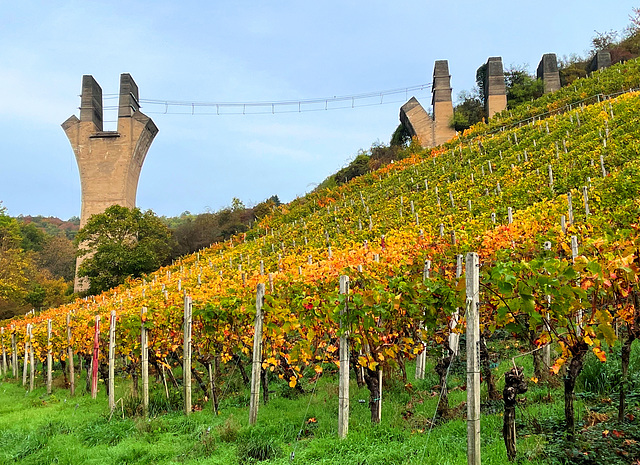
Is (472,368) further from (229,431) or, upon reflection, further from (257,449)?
(229,431)

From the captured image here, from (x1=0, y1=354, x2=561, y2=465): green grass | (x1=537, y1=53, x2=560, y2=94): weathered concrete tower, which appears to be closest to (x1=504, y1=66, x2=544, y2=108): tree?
(x1=537, y1=53, x2=560, y2=94): weathered concrete tower

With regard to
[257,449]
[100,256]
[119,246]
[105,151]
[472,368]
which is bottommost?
[257,449]

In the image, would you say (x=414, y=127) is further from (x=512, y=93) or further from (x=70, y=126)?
(x=70, y=126)

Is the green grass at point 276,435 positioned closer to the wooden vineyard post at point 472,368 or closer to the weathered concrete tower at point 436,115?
the wooden vineyard post at point 472,368

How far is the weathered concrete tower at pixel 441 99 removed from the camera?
119 ft

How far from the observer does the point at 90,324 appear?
8.66 meters

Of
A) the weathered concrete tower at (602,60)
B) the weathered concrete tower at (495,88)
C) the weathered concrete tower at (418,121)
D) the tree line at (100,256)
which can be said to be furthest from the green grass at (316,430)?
the weathered concrete tower at (602,60)

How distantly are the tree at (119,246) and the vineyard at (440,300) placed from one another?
40.9 ft

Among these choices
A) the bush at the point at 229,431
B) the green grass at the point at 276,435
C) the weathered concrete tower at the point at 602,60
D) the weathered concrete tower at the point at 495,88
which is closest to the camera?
the green grass at the point at 276,435

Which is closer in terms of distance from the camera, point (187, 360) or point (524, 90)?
point (187, 360)

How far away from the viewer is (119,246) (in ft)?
96.2

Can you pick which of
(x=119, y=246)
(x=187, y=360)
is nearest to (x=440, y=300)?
(x=187, y=360)

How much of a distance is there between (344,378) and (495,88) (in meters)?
36.1

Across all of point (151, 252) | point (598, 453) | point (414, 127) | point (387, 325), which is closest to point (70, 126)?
point (151, 252)
